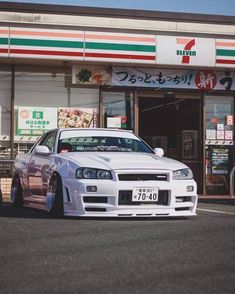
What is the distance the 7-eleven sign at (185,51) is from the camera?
14930 millimetres

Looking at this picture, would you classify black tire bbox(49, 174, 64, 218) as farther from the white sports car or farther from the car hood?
the car hood

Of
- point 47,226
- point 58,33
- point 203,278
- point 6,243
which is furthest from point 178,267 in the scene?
point 58,33

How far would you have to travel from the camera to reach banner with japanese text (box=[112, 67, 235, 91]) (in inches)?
615

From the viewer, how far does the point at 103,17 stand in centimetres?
1505

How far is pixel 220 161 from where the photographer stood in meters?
16.3

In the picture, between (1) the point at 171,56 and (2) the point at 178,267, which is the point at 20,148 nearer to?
(1) the point at 171,56

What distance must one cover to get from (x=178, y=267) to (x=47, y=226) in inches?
104

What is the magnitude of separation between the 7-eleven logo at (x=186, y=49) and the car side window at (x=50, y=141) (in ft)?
19.7

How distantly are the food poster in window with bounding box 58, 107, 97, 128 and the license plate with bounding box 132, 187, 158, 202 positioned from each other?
Answer: 7.93 metres

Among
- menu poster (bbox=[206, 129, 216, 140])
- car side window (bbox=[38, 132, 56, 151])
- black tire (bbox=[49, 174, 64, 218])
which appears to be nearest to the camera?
black tire (bbox=[49, 174, 64, 218])

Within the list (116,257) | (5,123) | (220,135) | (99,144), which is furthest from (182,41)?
(116,257)

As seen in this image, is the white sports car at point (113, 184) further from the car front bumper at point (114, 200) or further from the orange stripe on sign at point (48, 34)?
the orange stripe on sign at point (48, 34)

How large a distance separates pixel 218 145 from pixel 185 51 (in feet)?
8.91

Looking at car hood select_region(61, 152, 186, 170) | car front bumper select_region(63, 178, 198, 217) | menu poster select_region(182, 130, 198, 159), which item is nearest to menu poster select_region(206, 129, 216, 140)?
menu poster select_region(182, 130, 198, 159)
